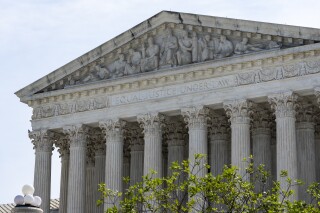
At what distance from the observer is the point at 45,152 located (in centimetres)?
6206

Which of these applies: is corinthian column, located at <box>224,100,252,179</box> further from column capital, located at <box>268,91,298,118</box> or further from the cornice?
the cornice

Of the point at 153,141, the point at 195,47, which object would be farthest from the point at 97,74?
the point at 195,47

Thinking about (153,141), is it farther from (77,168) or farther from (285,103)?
(285,103)

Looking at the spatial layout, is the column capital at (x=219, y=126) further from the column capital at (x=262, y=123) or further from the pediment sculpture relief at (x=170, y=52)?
the pediment sculpture relief at (x=170, y=52)

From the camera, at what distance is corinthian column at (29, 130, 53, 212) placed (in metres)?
61.4

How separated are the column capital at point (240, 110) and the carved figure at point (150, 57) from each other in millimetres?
6917

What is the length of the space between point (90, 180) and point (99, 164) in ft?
7.05

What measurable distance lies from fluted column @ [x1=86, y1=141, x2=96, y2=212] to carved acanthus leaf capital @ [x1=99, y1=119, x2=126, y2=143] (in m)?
5.97

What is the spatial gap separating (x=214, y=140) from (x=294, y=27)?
12194 mm

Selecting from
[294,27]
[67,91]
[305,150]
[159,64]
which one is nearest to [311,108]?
[305,150]

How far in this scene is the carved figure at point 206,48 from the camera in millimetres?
54969

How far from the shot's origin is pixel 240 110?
174 feet

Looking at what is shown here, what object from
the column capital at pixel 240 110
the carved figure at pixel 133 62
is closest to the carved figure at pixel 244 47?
the column capital at pixel 240 110

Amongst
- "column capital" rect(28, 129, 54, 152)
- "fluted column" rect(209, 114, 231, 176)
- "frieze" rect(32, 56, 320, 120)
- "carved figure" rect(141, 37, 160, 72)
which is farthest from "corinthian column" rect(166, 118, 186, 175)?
"column capital" rect(28, 129, 54, 152)
